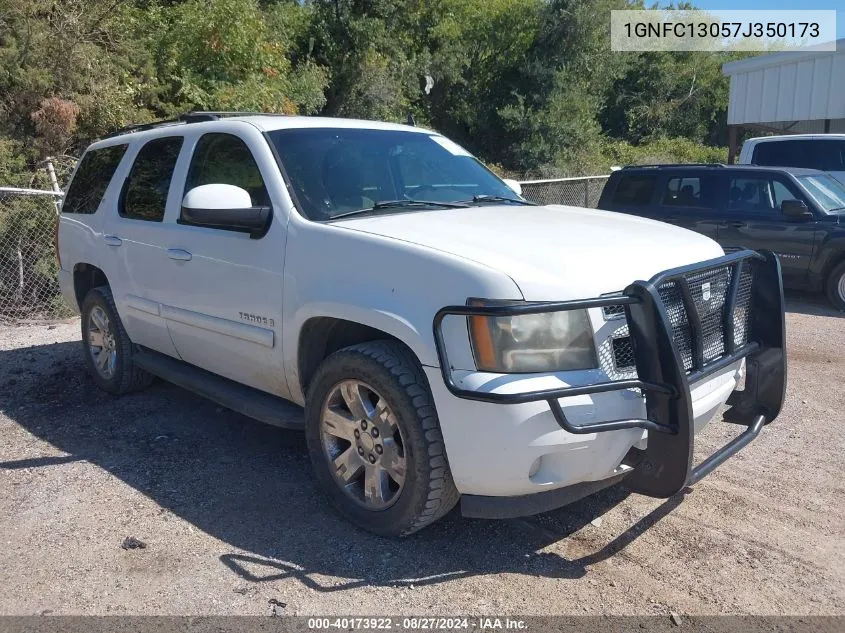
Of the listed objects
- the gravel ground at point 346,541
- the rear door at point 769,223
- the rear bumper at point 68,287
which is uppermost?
the rear bumper at point 68,287

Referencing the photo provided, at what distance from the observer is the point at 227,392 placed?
15.2 ft

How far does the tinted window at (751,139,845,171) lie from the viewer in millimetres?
12523

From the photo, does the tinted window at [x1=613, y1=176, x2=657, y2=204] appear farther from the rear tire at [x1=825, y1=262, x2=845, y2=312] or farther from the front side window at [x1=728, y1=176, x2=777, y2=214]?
the rear tire at [x1=825, y1=262, x2=845, y2=312]

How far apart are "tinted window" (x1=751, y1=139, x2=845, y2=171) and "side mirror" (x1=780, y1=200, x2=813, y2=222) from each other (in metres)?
3.36

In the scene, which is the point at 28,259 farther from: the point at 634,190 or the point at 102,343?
the point at 634,190

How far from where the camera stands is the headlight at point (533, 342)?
125 inches

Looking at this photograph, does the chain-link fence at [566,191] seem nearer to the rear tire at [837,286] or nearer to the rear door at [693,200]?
the rear door at [693,200]

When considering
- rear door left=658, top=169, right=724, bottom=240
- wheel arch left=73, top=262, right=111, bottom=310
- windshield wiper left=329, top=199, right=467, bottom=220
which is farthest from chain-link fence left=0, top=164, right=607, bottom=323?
rear door left=658, top=169, right=724, bottom=240

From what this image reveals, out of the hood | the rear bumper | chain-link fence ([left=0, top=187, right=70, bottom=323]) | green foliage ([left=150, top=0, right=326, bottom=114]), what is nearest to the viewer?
the hood

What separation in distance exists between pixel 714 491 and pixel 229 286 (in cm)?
284

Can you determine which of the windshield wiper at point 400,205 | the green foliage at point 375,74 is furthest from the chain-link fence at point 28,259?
the windshield wiper at point 400,205

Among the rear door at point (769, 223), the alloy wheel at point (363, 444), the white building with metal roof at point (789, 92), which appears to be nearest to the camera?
the alloy wheel at point (363, 444)

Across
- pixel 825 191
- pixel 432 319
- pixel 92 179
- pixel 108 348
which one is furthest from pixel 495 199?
pixel 825 191

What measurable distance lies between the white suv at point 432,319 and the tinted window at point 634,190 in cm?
665
